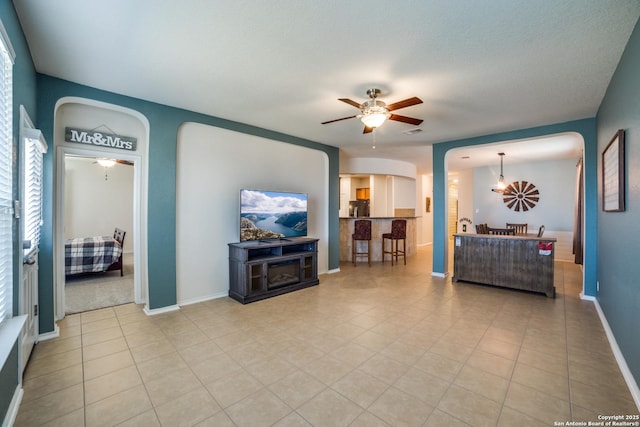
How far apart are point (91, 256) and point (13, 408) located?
396cm

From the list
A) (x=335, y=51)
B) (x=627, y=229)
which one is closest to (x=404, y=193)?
(x=627, y=229)

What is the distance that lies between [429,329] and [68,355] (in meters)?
3.49

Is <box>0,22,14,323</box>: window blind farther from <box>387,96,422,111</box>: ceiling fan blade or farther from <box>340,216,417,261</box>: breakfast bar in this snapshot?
<box>340,216,417,261</box>: breakfast bar

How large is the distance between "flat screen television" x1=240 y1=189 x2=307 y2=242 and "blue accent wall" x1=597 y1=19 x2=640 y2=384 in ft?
12.5

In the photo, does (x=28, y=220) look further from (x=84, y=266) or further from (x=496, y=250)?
(x=496, y=250)

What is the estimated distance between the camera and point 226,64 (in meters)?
2.66

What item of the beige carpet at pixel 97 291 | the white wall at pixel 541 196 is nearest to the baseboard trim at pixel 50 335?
the beige carpet at pixel 97 291

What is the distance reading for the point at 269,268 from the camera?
4262mm

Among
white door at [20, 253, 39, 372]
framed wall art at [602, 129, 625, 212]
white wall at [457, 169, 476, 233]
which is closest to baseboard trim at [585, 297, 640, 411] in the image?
framed wall art at [602, 129, 625, 212]

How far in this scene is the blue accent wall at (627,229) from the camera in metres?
2.05

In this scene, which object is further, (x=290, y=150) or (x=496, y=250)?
(x=290, y=150)

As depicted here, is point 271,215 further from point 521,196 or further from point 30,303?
point 521,196

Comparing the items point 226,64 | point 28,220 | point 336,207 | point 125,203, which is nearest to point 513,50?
point 226,64

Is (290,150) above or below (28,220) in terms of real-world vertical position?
above
